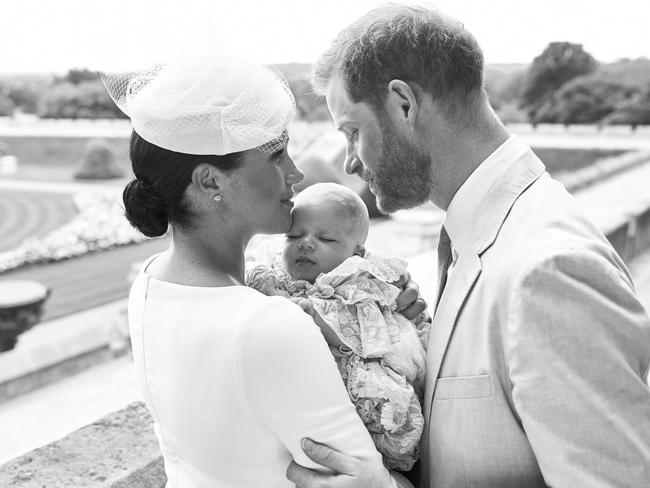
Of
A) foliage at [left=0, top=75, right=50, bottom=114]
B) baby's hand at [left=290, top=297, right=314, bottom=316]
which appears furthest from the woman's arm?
foliage at [left=0, top=75, right=50, bottom=114]

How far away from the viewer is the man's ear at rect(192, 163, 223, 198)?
4.60 ft

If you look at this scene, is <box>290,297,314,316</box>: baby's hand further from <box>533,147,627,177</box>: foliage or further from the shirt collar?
<box>533,147,627,177</box>: foliage

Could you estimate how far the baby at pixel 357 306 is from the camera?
1535mm

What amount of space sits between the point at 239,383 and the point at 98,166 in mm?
31479

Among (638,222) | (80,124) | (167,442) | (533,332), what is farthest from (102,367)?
(80,124)

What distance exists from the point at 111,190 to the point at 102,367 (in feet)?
69.6

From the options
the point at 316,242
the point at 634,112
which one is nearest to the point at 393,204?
the point at 316,242

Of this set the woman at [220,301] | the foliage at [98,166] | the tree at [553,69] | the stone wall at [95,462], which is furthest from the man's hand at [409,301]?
the tree at [553,69]

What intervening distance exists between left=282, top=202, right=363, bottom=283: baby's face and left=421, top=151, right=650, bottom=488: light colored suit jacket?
1.37 feet

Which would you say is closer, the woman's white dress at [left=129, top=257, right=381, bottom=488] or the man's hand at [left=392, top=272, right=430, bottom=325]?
the woman's white dress at [left=129, top=257, right=381, bottom=488]

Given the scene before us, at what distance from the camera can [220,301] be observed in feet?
4.36

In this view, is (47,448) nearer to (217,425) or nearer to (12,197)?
(217,425)

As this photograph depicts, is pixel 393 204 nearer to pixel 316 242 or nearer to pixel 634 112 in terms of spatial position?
pixel 316 242

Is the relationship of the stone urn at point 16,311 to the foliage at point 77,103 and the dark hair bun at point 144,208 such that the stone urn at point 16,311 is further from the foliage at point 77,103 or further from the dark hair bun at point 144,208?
the foliage at point 77,103
